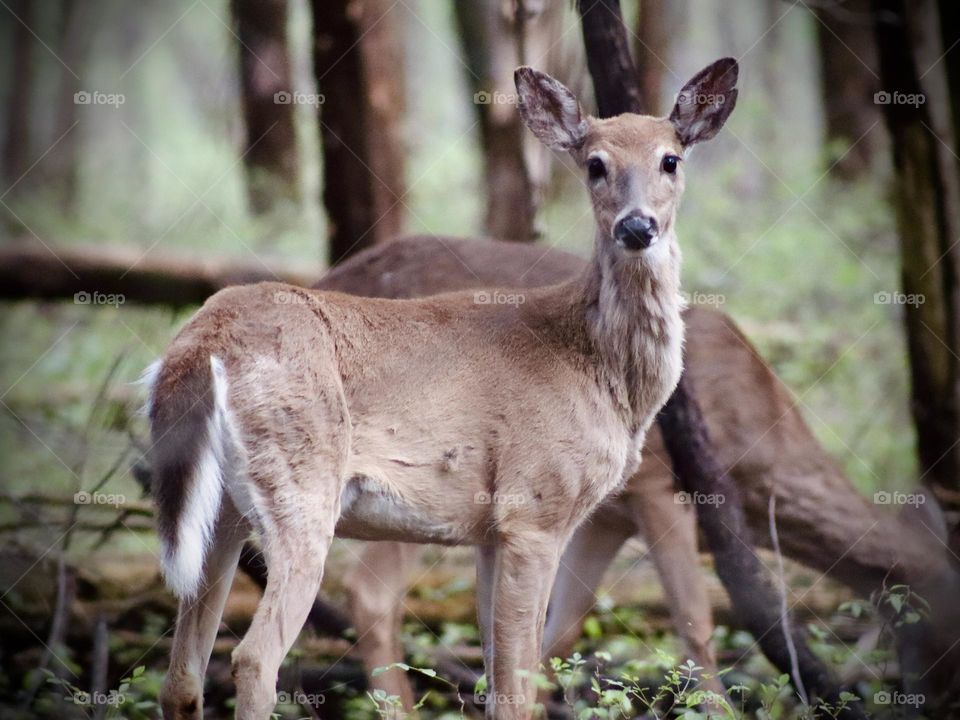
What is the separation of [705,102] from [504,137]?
16.3 ft

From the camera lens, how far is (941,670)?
24.4 ft

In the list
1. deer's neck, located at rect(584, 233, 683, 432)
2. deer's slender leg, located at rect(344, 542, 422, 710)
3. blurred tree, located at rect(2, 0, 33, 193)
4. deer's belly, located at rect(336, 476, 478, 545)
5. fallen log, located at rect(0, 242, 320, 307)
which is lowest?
deer's slender leg, located at rect(344, 542, 422, 710)

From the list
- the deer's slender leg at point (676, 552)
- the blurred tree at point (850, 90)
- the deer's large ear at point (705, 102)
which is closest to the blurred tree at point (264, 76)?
the blurred tree at point (850, 90)

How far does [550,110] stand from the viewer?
20.7 feet

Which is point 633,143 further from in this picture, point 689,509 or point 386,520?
point 689,509

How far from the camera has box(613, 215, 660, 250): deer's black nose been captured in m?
5.70

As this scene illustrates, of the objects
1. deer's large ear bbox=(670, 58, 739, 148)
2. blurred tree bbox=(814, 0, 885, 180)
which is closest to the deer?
deer's large ear bbox=(670, 58, 739, 148)

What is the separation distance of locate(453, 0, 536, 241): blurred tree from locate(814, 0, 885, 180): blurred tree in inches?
250

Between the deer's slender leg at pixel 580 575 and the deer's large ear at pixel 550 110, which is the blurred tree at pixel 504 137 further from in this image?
the deer's large ear at pixel 550 110

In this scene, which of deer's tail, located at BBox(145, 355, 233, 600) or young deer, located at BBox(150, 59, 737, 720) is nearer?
deer's tail, located at BBox(145, 355, 233, 600)

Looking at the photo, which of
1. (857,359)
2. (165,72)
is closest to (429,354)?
(857,359)

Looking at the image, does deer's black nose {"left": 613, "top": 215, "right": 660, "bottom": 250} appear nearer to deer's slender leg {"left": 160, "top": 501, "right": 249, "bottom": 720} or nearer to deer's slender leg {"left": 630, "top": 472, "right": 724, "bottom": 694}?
deer's slender leg {"left": 160, "top": 501, "right": 249, "bottom": 720}

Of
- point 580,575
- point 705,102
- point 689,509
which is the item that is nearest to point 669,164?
point 705,102

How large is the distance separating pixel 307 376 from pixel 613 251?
5.16 feet
